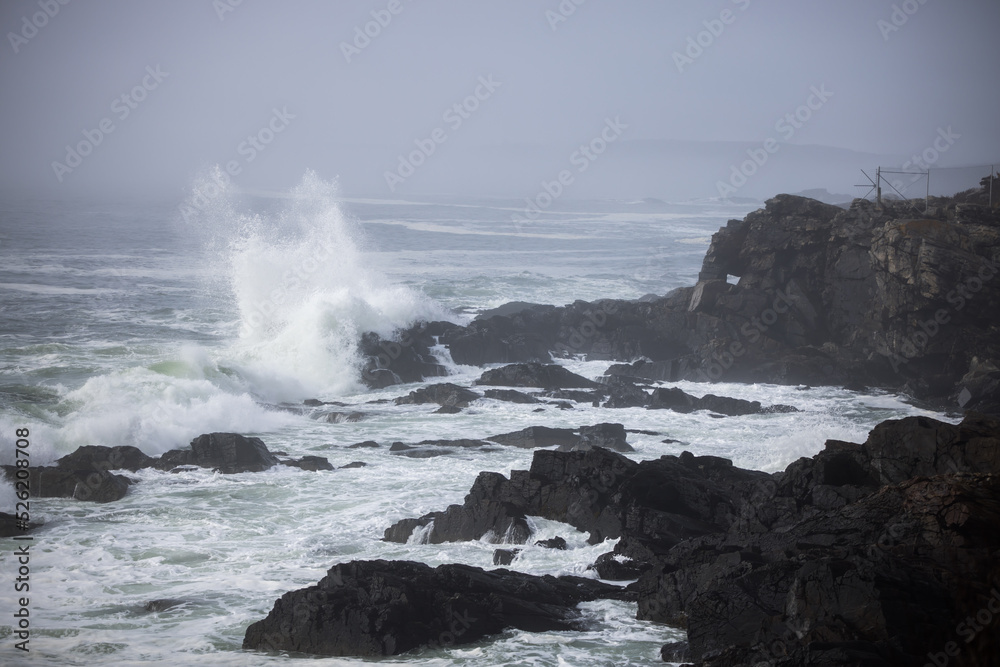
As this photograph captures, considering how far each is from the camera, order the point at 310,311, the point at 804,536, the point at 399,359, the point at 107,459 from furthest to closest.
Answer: the point at 310,311
the point at 399,359
the point at 107,459
the point at 804,536

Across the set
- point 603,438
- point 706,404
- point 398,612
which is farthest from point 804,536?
point 706,404

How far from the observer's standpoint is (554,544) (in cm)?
1214

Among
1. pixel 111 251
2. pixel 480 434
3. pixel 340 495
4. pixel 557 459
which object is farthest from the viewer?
pixel 111 251

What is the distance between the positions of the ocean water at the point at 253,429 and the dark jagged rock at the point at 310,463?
0.41m

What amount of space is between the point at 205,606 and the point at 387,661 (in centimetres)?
289

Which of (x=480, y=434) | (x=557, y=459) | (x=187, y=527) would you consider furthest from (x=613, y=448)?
(x=187, y=527)

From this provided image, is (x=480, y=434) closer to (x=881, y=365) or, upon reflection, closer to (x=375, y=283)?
(x=881, y=365)

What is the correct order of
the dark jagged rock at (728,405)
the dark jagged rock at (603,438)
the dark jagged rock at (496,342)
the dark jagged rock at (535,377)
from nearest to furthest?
the dark jagged rock at (603,438) → the dark jagged rock at (728,405) → the dark jagged rock at (535,377) → the dark jagged rock at (496,342)

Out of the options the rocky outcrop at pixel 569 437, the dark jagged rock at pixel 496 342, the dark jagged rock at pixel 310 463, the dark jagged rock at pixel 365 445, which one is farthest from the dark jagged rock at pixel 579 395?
the dark jagged rock at pixel 310 463

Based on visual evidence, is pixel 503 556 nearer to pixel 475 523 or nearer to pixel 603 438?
pixel 475 523

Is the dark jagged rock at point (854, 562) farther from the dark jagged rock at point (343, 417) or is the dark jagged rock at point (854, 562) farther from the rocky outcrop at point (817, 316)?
the dark jagged rock at point (343, 417)

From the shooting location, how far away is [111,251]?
171ft

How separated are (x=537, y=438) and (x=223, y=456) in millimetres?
6312

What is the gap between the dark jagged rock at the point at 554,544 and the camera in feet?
39.8
